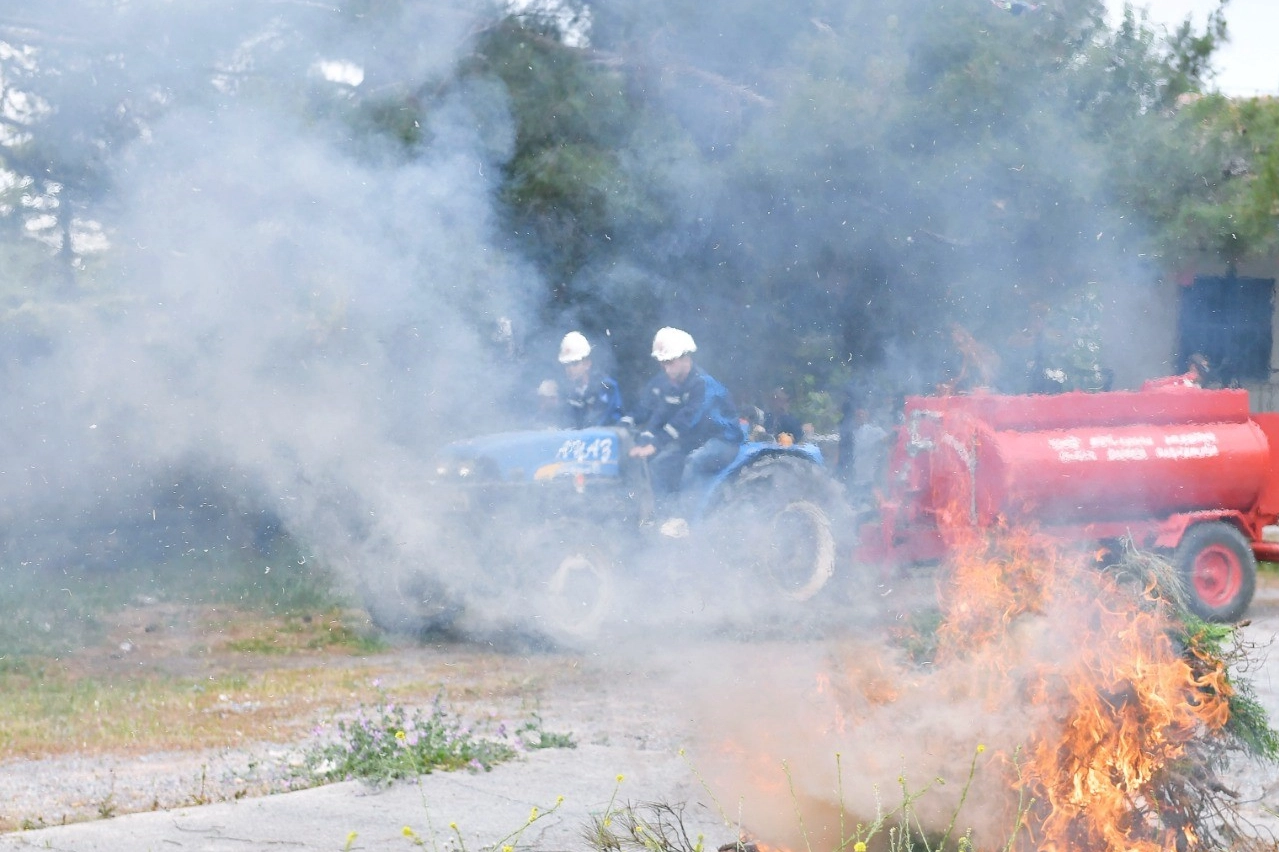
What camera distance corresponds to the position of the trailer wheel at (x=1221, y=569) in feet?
33.4

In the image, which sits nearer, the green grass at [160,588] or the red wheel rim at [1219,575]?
the green grass at [160,588]

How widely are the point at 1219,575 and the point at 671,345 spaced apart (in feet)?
14.9

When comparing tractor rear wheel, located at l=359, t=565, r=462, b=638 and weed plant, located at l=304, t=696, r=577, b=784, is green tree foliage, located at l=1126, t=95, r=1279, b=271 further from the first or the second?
weed plant, located at l=304, t=696, r=577, b=784

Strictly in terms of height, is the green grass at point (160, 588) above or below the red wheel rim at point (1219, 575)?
below

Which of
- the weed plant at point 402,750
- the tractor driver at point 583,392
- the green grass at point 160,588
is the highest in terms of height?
the tractor driver at point 583,392

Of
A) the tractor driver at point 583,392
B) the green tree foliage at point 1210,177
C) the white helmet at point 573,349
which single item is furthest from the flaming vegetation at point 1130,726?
the green tree foliage at point 1210,177

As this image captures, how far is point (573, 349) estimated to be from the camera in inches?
390

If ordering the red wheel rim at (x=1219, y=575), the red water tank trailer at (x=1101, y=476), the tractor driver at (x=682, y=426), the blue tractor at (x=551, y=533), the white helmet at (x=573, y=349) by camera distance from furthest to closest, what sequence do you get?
the red wheel rim at (x=1219, y=575) < the white helmet at (x=573, y=349) < the tractor driver at (x=682, y=426) < the red water tank trailer at (x=1101, y=476) < the blue tractor at (x=551, y=533)

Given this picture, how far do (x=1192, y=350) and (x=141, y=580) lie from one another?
12.9 meters

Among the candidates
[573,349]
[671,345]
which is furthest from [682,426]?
[573,349]

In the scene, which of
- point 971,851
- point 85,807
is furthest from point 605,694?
point 971,851

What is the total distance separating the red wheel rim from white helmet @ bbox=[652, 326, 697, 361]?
4206 millimetres

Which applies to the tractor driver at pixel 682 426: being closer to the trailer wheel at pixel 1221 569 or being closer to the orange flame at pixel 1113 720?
the trailer wheel at pixel 1221 569

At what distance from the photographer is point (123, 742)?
261 inches
